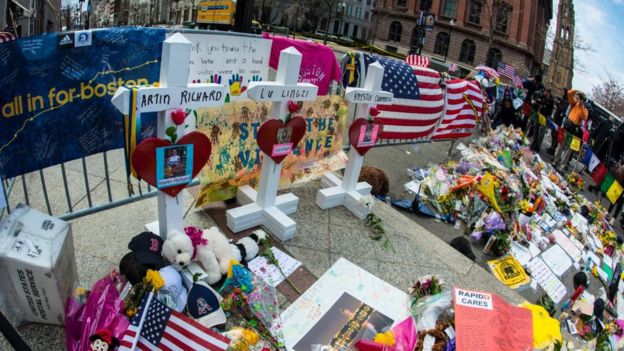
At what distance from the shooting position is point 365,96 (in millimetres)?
4039

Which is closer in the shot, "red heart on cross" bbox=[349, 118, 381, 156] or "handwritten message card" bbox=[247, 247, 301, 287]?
"handwritten message card" bbox=[247, 247, 301, 287]

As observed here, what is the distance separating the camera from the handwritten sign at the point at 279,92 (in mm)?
3098

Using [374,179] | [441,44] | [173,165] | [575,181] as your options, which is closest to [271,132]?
[173,165]

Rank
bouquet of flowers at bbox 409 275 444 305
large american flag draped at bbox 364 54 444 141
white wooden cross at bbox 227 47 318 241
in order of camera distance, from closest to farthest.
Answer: bouquet of flowers at bbox 409 275 444 305, white wooden cross at bbox 227 47 318 241, large american flag draped at bbox 364 54 444 141

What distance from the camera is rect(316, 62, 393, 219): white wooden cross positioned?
410 centimetres

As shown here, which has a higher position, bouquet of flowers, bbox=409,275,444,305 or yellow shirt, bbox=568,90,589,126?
yellow shirt, bbox=568,90,589,126

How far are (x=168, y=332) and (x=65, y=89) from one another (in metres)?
1.83

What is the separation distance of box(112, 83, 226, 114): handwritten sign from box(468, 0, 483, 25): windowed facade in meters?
49.5

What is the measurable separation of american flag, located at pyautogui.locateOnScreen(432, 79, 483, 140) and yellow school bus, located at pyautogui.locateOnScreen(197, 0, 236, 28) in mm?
23082

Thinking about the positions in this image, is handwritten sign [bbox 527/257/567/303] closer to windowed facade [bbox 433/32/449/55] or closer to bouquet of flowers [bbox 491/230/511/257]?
bouquet of flowers [bbox 491/230/511/257]

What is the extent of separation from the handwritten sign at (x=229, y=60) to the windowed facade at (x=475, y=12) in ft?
156

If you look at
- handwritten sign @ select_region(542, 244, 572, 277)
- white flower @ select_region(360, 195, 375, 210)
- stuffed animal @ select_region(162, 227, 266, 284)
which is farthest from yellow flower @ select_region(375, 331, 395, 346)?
handwritten sign @ select_region(542, 244, 572, 277)

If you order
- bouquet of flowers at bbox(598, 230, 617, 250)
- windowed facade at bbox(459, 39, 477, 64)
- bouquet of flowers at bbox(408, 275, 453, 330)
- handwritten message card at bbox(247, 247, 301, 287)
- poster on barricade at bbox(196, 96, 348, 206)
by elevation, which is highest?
windowed facade at bbox(459, 39, 477, 64)

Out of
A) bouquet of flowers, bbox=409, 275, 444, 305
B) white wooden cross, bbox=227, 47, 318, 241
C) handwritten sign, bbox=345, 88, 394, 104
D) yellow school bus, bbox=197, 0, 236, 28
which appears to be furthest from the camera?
yellow school bus, bbox=197, 0, 236, 28
